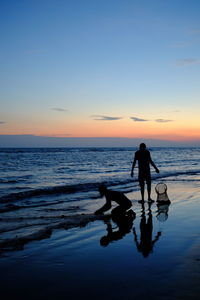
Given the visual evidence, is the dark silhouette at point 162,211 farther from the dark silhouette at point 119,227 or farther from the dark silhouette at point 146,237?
the dark silhouette at point 119,227

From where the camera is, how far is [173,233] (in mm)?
5961

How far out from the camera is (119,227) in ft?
22.2

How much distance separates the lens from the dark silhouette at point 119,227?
574 cm

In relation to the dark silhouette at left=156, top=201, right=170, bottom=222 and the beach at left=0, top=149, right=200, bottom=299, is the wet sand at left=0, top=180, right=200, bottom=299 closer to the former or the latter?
the beach at left=0, top=149, right=200, bottom=299

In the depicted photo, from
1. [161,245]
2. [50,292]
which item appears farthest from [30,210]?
[50,292]

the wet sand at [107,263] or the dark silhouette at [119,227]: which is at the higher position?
the wet sand at [107,263]

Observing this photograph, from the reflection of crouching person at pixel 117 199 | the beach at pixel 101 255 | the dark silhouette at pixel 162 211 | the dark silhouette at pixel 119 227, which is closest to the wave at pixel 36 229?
the beach at pixel 101 255

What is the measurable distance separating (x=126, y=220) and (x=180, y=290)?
417 centimetres

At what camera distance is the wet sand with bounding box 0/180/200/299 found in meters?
3.43

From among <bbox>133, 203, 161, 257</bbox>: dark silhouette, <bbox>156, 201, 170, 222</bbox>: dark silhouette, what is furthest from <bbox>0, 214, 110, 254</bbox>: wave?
<bbox>156, 201, 170, 222</bbox>: dark silhouette

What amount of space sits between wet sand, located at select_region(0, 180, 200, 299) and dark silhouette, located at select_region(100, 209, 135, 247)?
2 cm

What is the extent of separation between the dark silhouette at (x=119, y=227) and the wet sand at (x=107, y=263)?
0.9 inches

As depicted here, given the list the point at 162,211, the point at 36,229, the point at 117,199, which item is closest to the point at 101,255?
the point at 36,229

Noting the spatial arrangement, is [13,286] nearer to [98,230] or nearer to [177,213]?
[98,230]
